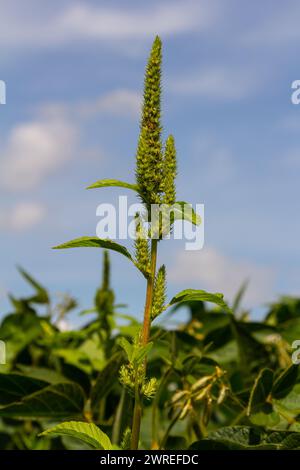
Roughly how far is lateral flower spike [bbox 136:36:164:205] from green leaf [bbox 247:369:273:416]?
714 millimetres

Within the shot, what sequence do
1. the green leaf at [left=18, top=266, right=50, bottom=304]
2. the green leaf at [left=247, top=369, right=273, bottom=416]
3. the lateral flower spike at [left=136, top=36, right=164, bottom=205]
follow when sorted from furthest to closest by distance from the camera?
1. the green leaf at [left=18, top=266, right=50, bottom=304]
2. the green leaf at [left=247, top=369, right=273, bottom=416]
3. the lateral flower spike at [left=136, top=36, right=164, bottom=205]

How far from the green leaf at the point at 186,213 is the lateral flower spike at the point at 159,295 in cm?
13

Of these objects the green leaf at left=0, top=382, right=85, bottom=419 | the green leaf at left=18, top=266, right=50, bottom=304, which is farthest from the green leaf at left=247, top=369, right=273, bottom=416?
the green leaf at left=18, top=266, right=50, bottom=304

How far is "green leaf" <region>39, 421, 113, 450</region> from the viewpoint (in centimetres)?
141

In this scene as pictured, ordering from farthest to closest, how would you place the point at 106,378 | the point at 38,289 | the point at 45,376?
1. the point at 38,289
2. the point at 45,376
3. the point at 106,378

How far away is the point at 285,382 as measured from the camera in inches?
77.5

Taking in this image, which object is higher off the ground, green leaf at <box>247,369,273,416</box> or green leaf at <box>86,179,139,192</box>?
green leaf at <box>86,179,139,192</box>

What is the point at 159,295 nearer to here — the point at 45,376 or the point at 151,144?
the point at 151,144

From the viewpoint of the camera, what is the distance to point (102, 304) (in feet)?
9.62

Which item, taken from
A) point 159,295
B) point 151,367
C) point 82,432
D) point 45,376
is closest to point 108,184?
point 159,295

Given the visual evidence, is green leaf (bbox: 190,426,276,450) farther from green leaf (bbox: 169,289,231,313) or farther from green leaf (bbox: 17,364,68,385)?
green leaf (bbox: 17,364,68,385)

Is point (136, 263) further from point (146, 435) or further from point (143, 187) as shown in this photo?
point (146, 435)

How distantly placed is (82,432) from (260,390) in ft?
2.22
